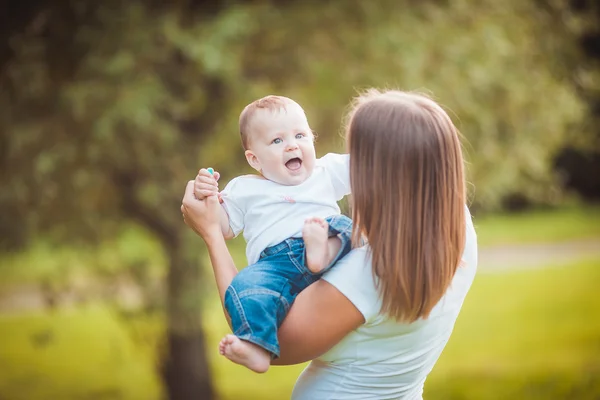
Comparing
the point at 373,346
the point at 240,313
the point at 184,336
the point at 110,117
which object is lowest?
the point at 184,336

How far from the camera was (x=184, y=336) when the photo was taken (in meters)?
6.05

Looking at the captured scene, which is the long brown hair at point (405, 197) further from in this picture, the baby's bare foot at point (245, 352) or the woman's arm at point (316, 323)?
the baby's bare foot at point (245, 352)

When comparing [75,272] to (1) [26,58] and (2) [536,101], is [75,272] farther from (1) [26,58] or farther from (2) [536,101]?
(2) [536,101]

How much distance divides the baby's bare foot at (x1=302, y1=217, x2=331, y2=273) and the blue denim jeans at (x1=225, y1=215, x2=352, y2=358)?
6 centimetres

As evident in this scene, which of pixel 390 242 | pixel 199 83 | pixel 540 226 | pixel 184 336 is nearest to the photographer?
pixel 390 242

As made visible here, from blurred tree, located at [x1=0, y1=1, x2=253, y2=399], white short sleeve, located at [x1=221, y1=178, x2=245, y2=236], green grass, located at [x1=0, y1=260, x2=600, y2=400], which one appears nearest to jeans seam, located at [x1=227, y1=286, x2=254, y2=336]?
white short sleeve, located at [x1=221, y1=178, x2=245, y2=236]

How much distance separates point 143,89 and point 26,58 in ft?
2.21

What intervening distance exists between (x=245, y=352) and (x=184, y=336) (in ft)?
14.9

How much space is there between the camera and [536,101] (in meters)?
5.86

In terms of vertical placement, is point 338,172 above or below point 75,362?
above

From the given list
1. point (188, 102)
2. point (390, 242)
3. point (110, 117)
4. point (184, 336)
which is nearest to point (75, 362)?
point (184, 336)

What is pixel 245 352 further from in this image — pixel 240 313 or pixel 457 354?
pixel 457 354

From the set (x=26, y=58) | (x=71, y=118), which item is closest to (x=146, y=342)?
(x=71, y=118)

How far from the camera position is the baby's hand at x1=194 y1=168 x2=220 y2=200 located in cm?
187
